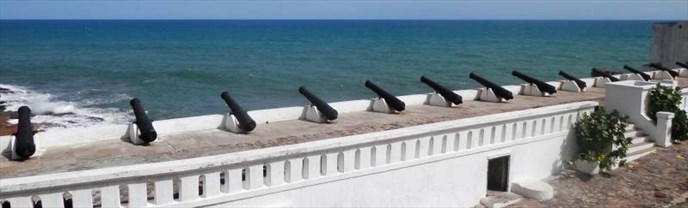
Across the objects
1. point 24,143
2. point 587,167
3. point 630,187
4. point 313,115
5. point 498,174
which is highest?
point 24,143

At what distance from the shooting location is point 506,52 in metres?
79.8

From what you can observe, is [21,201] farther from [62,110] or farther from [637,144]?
[62,110]

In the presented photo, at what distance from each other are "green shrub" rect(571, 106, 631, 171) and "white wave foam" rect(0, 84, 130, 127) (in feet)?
61.9

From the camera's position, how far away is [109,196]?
6496 millimetres

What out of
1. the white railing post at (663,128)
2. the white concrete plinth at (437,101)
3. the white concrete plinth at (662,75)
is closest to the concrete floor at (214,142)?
the white concrete plinth at (437,101)

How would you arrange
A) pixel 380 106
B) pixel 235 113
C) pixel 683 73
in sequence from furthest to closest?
pixel 683 73
pixel 380 106
pixel 235 113

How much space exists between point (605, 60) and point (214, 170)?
223 feet

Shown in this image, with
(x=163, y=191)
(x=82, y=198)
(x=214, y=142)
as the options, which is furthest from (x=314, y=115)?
(x=82, y=198)

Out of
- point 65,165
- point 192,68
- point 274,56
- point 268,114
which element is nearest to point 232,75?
point 192,68

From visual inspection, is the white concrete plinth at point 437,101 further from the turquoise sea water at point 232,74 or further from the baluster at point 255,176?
the turquoise sea water at point 232,74

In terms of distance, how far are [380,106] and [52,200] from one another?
25.5ft

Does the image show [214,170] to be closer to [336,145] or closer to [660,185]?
[336,145]

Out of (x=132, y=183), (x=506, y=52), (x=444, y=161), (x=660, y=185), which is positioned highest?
(x=132, y=183)

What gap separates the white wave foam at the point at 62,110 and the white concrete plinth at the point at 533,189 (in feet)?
59.8
